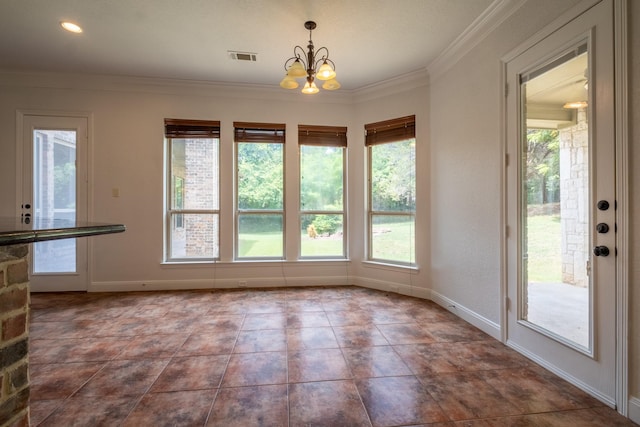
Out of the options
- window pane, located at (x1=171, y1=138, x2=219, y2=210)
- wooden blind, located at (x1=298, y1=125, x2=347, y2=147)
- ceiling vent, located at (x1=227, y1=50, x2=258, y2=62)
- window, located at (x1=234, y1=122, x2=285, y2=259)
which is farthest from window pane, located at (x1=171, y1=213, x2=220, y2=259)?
ceiling vent, located at (x1=227, y1=50, x2=258, y2=62)

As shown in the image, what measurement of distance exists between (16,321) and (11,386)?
208 mm

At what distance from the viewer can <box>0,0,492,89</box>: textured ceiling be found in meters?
2.45

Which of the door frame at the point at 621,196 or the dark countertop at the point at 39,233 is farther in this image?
the door frame at the point at 621,196

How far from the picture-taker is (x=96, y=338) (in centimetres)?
250

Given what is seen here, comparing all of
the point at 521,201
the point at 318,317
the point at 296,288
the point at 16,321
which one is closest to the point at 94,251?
the point at 296,288

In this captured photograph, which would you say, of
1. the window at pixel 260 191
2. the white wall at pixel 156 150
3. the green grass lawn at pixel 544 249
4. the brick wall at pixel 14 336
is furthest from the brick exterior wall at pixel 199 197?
the green grass lawn at pixel 544 249

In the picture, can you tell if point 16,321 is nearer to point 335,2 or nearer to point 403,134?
point 335,2

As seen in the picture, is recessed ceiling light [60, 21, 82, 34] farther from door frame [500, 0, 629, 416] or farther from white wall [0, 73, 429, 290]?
door frame [500, 0, 629, 416]

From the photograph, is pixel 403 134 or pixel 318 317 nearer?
pixel 318 317

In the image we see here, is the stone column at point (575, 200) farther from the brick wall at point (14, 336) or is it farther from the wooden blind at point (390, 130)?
the brick wall at point (14, 336)

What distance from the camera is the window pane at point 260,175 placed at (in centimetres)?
411

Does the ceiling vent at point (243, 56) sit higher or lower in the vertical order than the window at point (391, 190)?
higher

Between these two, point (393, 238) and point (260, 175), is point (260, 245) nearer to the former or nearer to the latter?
point (260, 175)

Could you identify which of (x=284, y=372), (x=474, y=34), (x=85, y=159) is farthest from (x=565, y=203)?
(x=85, y=159)
